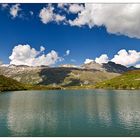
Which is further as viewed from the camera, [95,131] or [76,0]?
[95,131]

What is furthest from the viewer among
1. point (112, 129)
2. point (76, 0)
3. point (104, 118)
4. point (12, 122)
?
point (104, 118)

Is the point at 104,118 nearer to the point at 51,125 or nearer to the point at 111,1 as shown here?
the point at 51,125

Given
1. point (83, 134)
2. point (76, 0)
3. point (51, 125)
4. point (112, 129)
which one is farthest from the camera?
point (51, 125)

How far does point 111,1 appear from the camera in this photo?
119 feet

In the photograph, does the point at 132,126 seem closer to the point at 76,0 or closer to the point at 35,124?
the point at 35,124

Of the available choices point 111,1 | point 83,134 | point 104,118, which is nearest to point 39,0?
point 111,1

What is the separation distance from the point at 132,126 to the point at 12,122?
25228mm

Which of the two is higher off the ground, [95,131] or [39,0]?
[39,0]

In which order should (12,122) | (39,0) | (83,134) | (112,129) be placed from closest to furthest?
(39,0), (83,134), (112,129), (12,122)

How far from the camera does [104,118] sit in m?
66.2

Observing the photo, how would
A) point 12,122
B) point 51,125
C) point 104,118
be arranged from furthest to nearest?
point 104,118, point 12,122, point 51,125

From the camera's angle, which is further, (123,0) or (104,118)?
(104,118)

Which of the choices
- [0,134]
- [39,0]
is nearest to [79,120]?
[0,134]

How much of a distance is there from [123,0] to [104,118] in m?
35.5
